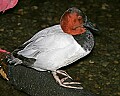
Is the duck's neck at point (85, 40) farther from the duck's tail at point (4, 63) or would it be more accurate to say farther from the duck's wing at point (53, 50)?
the duck's tail at point (4, 63)

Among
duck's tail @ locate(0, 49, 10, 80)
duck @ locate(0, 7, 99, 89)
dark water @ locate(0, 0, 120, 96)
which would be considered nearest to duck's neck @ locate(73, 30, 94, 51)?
duck @ locate(0, 7, 99, 89)

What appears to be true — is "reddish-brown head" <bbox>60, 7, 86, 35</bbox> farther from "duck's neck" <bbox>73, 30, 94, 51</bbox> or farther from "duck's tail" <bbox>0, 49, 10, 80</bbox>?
"duck's tail" <bbox>0, 49, 10, 80</bbox>

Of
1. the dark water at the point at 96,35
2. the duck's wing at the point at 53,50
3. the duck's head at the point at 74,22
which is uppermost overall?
the duck's head at the point at 74,22

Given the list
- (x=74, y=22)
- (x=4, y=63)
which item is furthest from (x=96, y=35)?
(x=74, y=22)

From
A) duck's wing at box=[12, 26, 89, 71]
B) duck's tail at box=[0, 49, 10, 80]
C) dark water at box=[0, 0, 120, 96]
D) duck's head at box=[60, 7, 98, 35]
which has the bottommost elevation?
dark water at box=[0, 0, 120, 96]

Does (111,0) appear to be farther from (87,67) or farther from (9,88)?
(9,88)

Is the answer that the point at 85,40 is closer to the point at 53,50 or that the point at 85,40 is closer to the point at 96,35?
the point at 53,50

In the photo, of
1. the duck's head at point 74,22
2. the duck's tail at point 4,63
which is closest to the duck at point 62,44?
the duck's head at point 74,22
